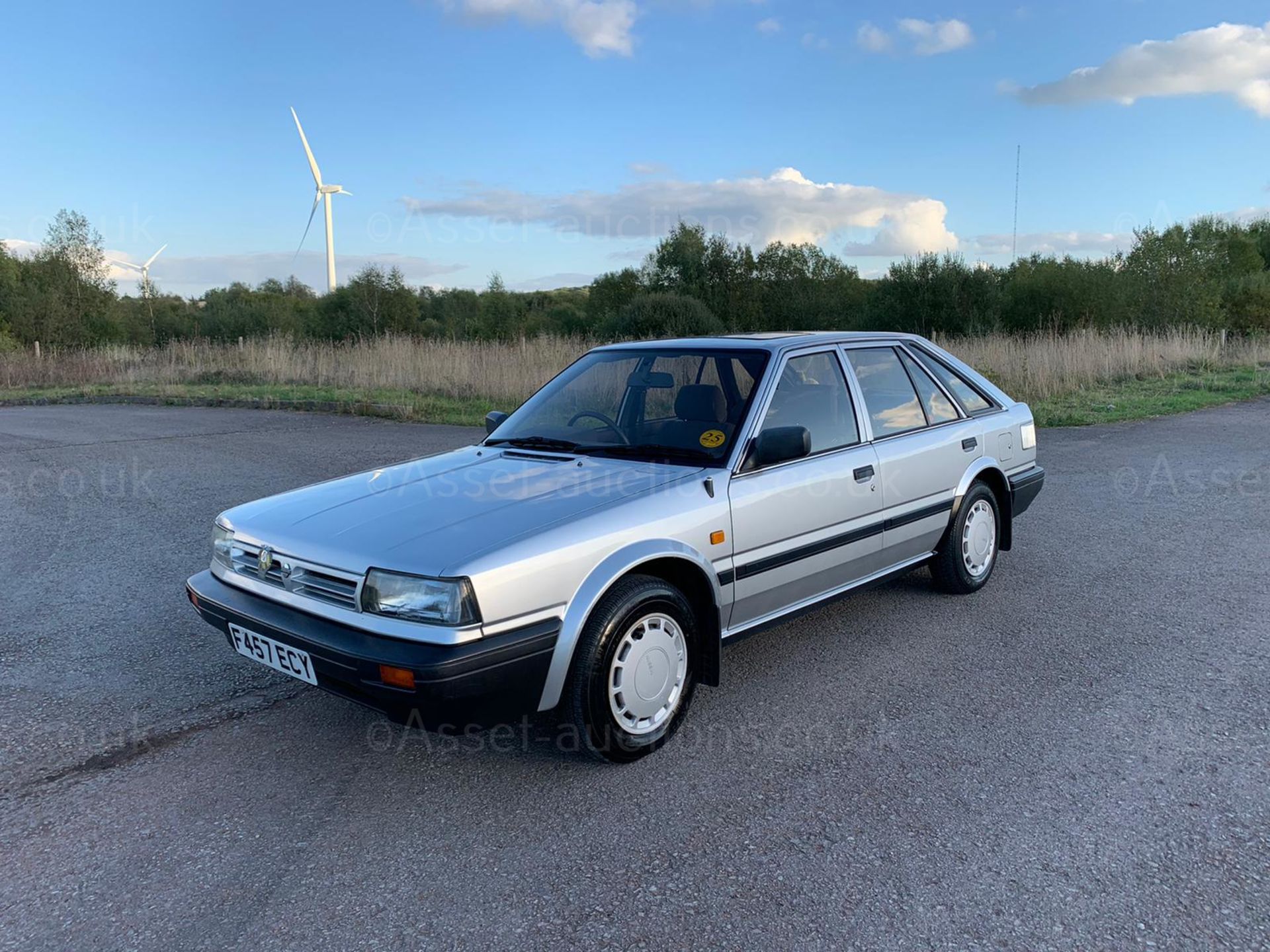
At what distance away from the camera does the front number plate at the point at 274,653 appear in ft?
9.85

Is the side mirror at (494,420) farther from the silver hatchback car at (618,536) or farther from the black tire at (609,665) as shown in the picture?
the black tire at (609,665)

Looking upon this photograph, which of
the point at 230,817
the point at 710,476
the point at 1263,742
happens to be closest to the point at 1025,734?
the point at 1263,742

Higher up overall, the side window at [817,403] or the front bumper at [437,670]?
the side window at [817,403]

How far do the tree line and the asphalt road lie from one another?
17.2 m

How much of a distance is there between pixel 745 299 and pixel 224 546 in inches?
1449

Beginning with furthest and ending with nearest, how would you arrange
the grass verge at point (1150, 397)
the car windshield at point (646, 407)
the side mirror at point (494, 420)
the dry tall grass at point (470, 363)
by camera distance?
the dry tall grass at point (470, 363) < the grass verge at point (1150, 397) < the side mirror at point (494, 420) < the car windshield at point (646, 407)

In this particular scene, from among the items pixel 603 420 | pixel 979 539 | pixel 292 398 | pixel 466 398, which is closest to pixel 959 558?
pixel 979 539

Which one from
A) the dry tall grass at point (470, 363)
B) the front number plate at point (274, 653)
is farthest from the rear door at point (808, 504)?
the dry tall grass at point (470, 363)

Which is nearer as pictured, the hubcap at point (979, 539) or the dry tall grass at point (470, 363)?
the hubcap at point (979, 539)

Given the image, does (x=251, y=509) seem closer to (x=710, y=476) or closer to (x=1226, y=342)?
(x=710, y=476)

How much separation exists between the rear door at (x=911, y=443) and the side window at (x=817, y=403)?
15 centimetres

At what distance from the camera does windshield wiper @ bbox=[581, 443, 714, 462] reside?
3.71m

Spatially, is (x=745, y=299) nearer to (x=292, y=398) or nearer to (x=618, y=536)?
(x=292, y=398)

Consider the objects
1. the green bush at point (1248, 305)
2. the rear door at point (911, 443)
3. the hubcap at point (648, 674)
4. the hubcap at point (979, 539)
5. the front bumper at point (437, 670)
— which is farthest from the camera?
the green bush at point (1248, 305)
